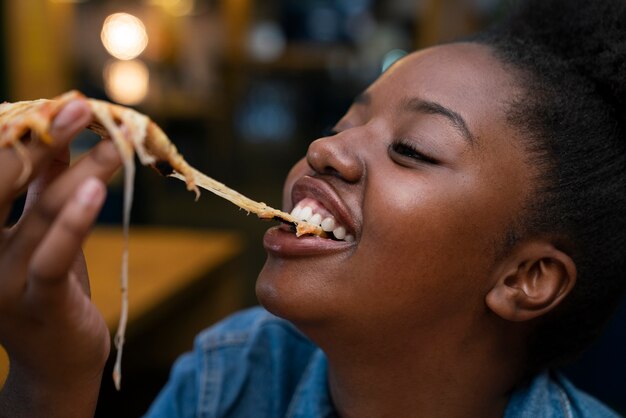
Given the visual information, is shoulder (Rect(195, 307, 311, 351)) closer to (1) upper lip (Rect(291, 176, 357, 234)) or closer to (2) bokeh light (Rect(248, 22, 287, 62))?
(1) upper lip (Rect(291, 176, 357, 234))

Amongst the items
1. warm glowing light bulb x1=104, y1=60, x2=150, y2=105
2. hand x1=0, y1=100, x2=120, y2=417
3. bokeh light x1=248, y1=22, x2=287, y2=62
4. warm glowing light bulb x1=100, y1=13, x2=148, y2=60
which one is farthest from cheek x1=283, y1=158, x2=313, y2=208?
bokeh light x1=248, y1=22, x2=287, y2=62

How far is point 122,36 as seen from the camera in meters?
6.32

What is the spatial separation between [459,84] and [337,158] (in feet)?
0.77

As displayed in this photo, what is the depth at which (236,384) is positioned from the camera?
1311 mm

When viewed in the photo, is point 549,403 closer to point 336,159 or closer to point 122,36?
point 336,159

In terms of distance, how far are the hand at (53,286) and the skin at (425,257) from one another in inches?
11.7

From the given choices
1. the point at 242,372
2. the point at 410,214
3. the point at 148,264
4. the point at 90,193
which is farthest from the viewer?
the point at 148,264

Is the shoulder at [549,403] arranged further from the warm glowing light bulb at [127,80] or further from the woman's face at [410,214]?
the warm glowing light bulb at [127,80]

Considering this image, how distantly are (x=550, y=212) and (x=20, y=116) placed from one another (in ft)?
2.57

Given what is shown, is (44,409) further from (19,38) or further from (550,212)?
(19,38)

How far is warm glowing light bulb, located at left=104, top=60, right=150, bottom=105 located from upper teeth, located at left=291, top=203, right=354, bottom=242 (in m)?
4.94

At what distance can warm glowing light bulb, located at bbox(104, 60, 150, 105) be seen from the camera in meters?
5.79

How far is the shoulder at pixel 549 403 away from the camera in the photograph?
1.18 m

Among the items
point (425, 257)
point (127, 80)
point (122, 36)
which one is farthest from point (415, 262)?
point (122, 36)
